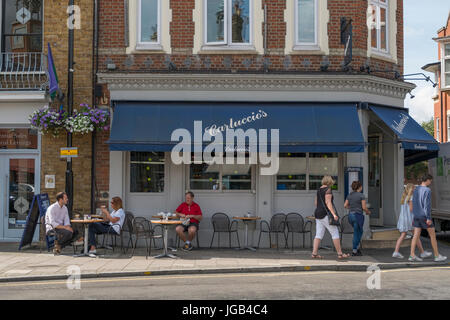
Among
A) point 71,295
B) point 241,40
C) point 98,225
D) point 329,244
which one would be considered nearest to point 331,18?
point 241,40

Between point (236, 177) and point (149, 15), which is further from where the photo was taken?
point (149, 15)

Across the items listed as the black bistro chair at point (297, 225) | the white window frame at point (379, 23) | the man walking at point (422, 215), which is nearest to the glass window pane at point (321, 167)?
the black bistro chair at point (297, 225)

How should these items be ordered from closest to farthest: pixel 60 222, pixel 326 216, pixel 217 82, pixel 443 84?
pixel 326 216 → pixel 60 222 → pixel 217 82 → pixel 443 84

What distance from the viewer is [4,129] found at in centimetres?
1428

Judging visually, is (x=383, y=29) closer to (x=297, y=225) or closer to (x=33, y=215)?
(x=297, y=225)

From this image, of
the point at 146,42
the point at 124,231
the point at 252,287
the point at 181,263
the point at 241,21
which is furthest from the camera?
the point at 241,21

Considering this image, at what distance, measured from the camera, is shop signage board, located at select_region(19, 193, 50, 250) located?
12945 mm

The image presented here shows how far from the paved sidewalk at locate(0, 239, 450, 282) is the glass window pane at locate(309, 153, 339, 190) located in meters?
1.88

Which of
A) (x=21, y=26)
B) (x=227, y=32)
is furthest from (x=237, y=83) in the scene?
(x=21, y=26)

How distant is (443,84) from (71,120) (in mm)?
26014

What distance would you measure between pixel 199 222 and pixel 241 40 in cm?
482

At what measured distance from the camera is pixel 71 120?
13266 mm

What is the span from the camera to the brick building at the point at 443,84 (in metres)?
32.5
